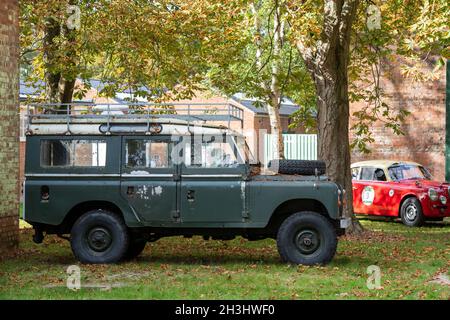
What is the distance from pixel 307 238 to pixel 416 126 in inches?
819

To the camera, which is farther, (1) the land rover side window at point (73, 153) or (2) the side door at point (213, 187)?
(1) the land rover side window at point (73, 153)

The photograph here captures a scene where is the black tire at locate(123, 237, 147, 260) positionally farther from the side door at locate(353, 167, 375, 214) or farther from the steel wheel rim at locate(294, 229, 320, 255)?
the side door at locate(353, 167, 375, 214)

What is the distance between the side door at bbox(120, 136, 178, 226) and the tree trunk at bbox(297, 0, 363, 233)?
6183 mm

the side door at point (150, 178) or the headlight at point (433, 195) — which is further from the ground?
the side door at point (150, 178)

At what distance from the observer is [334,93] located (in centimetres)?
1886

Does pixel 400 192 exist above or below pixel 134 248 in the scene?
above

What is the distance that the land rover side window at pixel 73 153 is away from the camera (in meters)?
13.8

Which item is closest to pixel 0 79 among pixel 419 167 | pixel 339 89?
pixel 339 89

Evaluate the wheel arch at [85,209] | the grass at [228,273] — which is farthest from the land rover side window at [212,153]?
the grass at [228,273]

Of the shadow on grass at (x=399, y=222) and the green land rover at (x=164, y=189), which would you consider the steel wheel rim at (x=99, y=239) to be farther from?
the shadow on grass at (x=399, y=222)

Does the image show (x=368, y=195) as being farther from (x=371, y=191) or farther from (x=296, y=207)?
(x=296, y=207)

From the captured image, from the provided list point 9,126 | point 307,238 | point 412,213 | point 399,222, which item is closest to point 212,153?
point 307,238

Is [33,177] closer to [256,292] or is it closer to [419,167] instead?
[256,292]

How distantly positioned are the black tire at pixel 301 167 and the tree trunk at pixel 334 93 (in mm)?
5264
